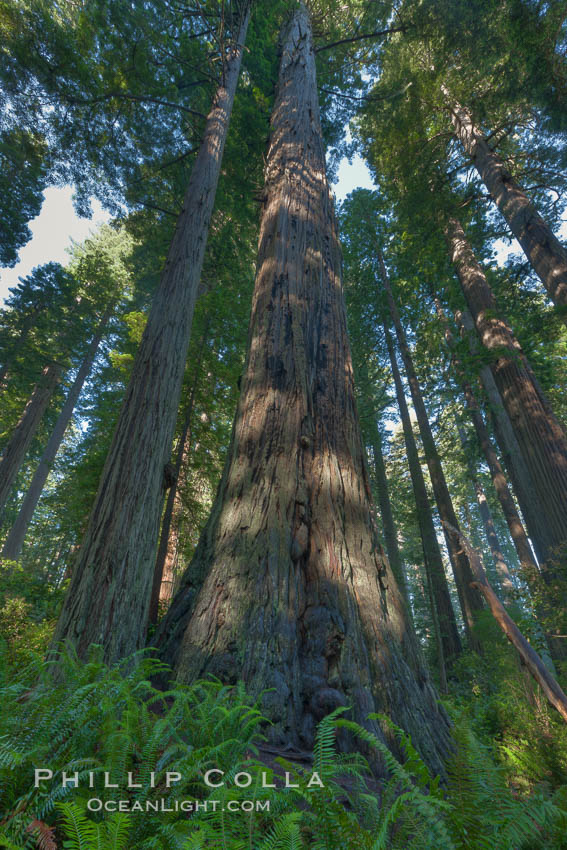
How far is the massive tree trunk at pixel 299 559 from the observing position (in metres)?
1.96

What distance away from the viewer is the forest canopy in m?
1.08

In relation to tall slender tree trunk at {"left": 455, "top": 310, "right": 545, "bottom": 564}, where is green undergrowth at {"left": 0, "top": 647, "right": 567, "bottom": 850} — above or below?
below

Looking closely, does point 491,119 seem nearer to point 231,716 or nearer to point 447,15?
point 447,15

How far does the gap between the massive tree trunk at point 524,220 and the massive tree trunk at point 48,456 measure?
43.0 feet

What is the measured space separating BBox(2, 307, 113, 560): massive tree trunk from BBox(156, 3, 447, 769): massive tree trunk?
1061 centimetres

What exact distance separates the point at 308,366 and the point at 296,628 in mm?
2006

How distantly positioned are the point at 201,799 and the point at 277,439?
1996mm

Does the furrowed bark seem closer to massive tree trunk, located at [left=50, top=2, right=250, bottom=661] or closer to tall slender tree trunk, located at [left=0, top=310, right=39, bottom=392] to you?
massive tree trunk, located at [left=50, top=2, right=250, bottom=661]

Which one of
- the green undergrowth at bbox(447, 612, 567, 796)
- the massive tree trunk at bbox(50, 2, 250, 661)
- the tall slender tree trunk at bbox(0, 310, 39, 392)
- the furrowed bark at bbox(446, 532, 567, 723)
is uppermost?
the tall slender tree trunk at bbox(0, 310, 39, 392)

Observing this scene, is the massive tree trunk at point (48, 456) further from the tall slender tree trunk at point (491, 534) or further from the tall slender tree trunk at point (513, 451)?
the tall slender tree trunk at point (491, 534)

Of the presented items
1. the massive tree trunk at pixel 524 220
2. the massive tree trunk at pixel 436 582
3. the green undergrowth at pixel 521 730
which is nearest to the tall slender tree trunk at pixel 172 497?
the green undergrowth at pixel 521 730

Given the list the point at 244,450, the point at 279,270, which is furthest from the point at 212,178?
the point at 244,450

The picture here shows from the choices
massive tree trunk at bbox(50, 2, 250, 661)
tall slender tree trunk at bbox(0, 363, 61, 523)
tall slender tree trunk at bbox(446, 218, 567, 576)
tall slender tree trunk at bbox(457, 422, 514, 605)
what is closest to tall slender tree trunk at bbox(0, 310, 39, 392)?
tall slender tree trunk at bbox(0, 363, 61, 523)

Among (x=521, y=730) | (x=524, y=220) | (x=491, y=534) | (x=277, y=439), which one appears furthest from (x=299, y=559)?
(x=491, y=534)
